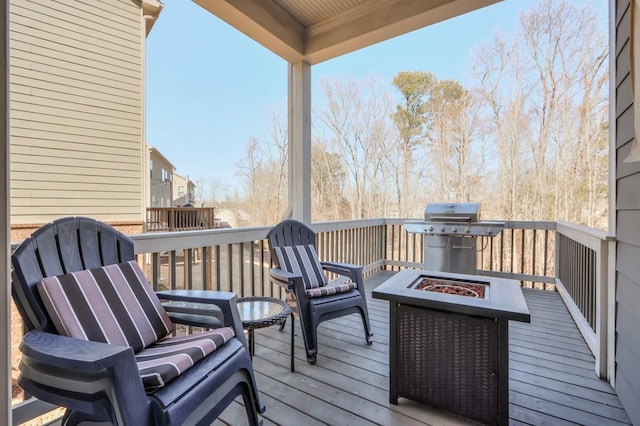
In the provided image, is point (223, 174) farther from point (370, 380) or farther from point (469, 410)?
point (469, 410)

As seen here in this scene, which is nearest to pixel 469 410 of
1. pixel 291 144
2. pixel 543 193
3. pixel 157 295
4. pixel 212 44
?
pixel 157 295

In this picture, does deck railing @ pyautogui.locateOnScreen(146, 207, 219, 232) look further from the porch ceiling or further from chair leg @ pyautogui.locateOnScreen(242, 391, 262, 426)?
chair leg @ pyautogui.locateOnScreen(242, 391, 262, 426)

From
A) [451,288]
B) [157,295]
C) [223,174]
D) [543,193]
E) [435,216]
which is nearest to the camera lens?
[157,295]

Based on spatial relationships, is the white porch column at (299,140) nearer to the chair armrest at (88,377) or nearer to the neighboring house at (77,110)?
the neighboring house at (77,110)

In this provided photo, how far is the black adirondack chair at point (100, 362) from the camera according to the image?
37.3 inches

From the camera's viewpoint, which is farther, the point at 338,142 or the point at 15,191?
the point at 338,142

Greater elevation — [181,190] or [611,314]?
[181,190]

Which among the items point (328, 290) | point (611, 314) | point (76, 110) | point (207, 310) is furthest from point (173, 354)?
point (76, 110)

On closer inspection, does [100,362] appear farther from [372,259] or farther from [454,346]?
[372,259]

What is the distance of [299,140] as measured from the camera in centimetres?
343

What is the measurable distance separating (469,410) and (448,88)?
6.49m

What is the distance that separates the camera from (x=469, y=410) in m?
1.56

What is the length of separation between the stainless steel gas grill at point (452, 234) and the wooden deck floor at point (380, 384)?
133cm

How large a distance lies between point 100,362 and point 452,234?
4044 millimetres
